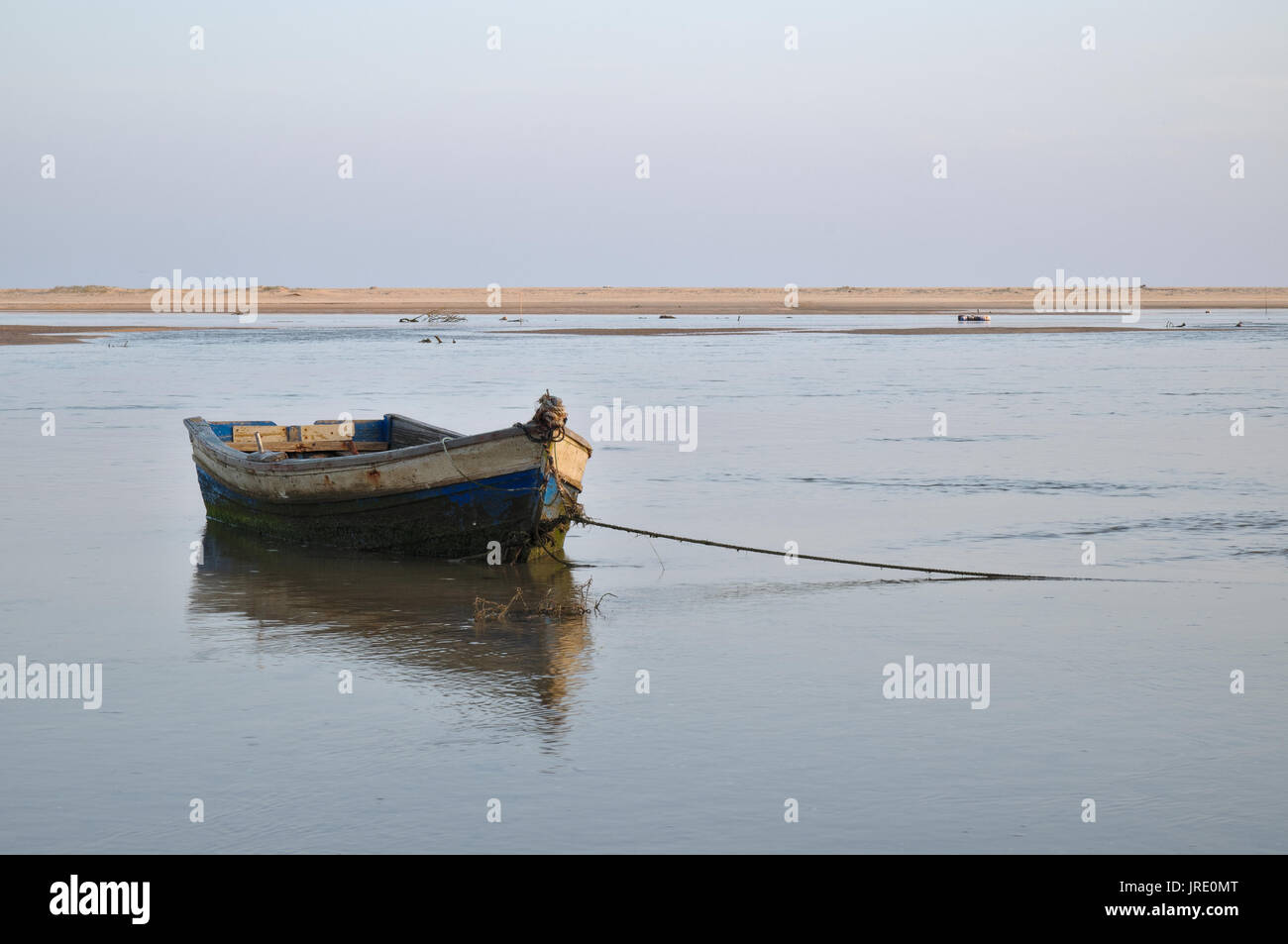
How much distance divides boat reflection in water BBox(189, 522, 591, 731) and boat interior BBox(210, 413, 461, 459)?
2600 mm

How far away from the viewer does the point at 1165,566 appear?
13742mm

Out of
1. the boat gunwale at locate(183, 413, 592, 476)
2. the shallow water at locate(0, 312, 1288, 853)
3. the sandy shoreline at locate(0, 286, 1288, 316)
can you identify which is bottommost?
the shallow water at locate(0, 312, 1288, 853)

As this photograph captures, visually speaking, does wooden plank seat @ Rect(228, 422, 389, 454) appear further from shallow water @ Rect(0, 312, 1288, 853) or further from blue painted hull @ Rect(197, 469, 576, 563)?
blue painted hull @ Rect(197, 469, 576, 563)

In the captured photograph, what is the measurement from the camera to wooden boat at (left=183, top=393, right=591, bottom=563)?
45.5 ft

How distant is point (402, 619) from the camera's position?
11.8m

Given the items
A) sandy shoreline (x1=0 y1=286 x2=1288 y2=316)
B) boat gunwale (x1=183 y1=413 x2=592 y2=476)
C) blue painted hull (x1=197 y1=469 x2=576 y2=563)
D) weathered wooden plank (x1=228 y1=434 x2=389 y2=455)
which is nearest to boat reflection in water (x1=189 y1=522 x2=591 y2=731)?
blue painted hull (x1=197 y1=469 x2=576 y2=563)

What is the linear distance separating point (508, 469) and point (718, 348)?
152 ft

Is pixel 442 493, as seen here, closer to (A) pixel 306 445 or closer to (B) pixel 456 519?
(B) pixel 456 519

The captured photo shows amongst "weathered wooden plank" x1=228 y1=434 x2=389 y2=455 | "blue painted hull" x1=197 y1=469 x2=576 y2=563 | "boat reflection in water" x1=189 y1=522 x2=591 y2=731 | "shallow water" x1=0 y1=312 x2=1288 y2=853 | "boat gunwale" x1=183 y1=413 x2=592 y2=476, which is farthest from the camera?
"weathered wooden plank" x1=228 y1=434 x2=389 y2=455

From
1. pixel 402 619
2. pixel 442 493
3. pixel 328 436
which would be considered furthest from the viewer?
pixel 328 436

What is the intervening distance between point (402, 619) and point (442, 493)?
2602mm

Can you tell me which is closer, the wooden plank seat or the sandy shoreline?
the wooden plank seat

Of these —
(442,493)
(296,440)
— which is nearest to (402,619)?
(442,493)
